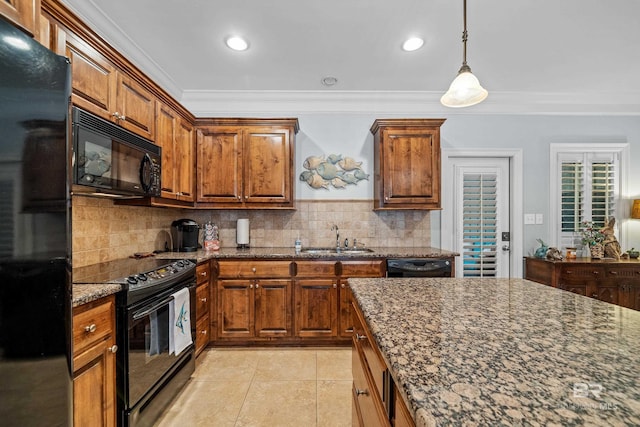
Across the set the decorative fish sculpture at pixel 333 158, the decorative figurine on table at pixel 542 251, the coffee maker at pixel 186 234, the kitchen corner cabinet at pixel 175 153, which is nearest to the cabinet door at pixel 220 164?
the kitchen corner cabinet at pixel 175 153

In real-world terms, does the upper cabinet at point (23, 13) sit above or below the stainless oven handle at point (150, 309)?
above

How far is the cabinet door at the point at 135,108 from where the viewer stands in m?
1.98

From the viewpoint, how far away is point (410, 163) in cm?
305

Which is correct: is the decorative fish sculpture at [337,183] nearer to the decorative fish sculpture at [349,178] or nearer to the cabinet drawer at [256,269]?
the decorative fish sculpture at [349,178]

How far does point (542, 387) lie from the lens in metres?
0.55

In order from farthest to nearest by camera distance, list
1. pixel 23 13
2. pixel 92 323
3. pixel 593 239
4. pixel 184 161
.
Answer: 1. pixel 593 239
2. pixel 184 161
3. pixel 92 323
4. pixel 23 13

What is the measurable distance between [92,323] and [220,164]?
1.99 m

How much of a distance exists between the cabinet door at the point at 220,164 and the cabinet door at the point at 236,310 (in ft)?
2.97

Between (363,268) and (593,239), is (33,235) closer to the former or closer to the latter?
(363,268)

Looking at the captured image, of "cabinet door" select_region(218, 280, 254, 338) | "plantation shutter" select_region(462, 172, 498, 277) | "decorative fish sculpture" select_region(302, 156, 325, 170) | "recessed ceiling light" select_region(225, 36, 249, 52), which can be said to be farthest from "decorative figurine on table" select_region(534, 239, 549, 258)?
"recessed ceiling light" select_region(225, 36, 249, 52)

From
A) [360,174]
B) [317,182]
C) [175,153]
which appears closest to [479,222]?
[360,174]

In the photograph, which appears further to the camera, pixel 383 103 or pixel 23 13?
pixel 383 103

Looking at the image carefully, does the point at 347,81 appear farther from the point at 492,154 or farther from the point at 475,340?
the point at 475,340

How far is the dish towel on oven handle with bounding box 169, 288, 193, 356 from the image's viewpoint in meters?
1.92
